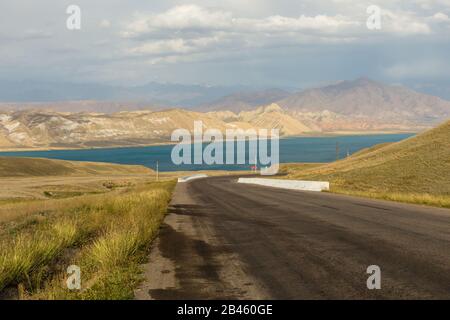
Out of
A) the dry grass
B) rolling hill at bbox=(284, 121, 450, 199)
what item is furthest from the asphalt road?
rolling hill at bbox=(284, 121, 450, 199)

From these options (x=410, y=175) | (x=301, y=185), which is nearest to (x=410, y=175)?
(x=410, y=175)

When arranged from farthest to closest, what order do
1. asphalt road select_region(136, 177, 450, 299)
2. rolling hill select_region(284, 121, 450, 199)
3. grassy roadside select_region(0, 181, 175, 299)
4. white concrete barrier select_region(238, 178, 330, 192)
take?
white concrete barrier select_region(238, 178, 330, 192), rolling hill select_region(284, 121, 450, 199), grassy roadside select_region(0, 181, 175, 299), asphalt road select_region(136, 177, 450, 299)

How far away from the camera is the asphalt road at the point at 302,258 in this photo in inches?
291

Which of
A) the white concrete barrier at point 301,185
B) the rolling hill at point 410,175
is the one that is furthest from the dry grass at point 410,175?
the white concrete barrier at point 301,185

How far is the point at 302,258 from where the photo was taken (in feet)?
32.1

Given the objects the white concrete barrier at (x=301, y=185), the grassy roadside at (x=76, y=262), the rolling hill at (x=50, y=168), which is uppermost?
the grassy roadside at (x=76, y=262)

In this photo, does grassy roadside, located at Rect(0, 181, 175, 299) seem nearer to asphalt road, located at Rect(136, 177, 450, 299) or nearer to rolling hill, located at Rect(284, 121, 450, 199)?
asphalt road, located at Rect(136, 177, 450, 299)

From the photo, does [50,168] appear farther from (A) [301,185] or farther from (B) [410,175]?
(B) [410,175]

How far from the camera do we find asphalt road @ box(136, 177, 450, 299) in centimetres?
740

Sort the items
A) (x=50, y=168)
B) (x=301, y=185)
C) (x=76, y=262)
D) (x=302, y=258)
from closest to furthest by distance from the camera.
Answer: (x=302, y=258), (x=76, y=262), (x=301, y=185), (x=50, y=168)

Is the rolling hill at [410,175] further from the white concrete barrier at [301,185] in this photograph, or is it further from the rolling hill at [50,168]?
the rolling hill at [50,168]

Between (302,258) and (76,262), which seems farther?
(76,262)

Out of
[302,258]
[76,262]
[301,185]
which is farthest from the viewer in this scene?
[301,185]
